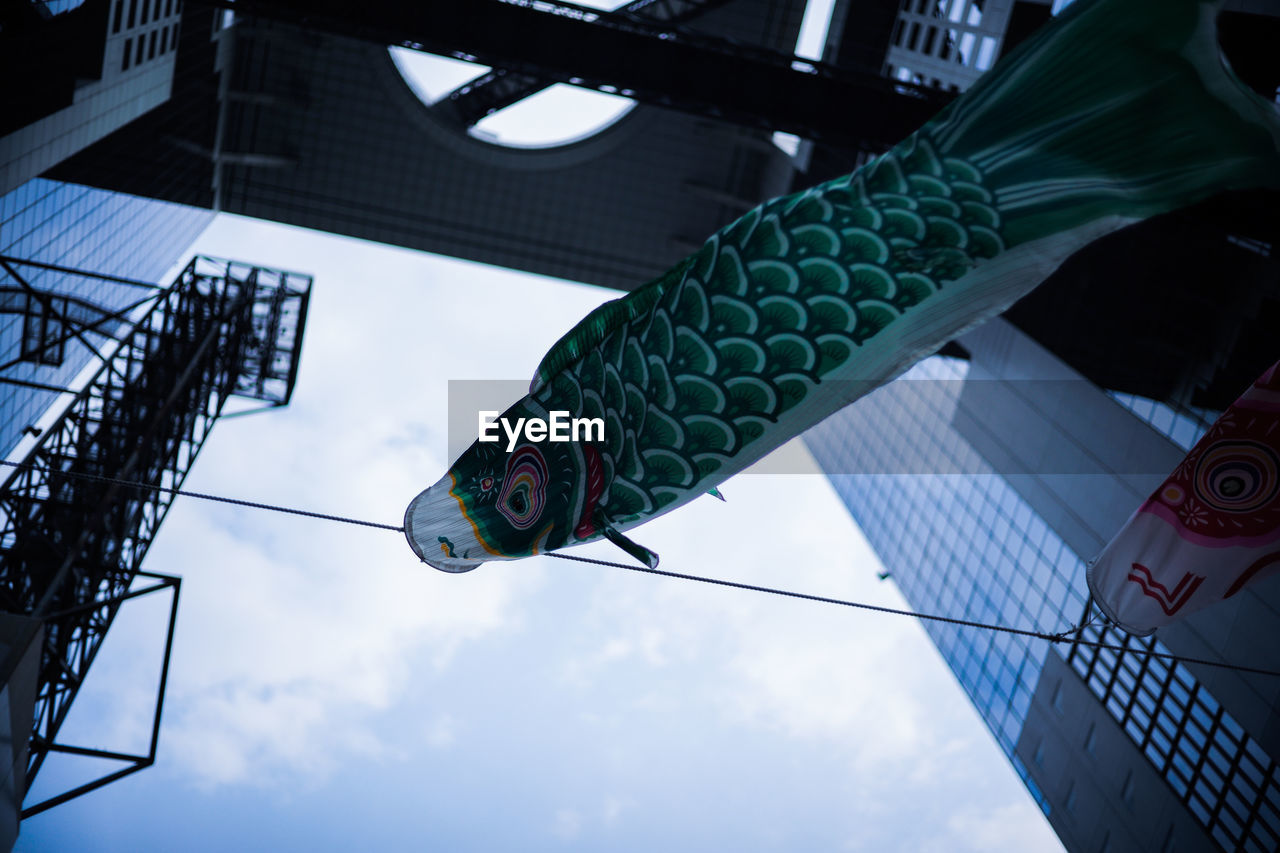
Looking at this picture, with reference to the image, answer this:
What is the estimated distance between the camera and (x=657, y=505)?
808 centimetres

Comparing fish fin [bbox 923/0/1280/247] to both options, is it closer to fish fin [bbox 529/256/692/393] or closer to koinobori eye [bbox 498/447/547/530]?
fish fin [bbox 529/256/692/393]

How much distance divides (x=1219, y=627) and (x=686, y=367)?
21.3 meters

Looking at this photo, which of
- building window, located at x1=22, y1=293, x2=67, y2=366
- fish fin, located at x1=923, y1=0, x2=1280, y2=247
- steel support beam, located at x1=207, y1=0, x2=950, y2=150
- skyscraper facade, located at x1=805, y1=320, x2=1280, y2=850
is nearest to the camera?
fish fin, located at x1=923, y1=0, x2=1280, y2=247

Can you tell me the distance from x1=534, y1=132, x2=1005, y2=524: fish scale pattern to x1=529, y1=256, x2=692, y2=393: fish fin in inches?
2.3

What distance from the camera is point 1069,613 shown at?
3250 centimetres

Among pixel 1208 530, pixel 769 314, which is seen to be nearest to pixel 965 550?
pixel 1208 530

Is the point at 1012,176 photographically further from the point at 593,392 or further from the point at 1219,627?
the point at 1219,627

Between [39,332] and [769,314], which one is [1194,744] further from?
[39,332]

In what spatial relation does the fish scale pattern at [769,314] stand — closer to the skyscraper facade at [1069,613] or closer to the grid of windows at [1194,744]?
the skyscraper facade at [1069,613]

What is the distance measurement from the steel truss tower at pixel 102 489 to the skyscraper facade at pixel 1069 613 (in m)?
19.9

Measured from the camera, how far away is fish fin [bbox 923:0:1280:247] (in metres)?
5.93

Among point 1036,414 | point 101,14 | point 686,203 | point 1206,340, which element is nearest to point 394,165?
point 686,203

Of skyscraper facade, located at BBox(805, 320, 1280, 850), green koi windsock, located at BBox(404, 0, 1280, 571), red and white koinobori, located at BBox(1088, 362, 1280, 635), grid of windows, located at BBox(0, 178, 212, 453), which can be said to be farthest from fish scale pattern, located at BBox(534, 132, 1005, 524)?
grid of windows, located at BBox(0, 178, 212, 453)

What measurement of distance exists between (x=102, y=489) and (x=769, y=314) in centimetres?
1619
